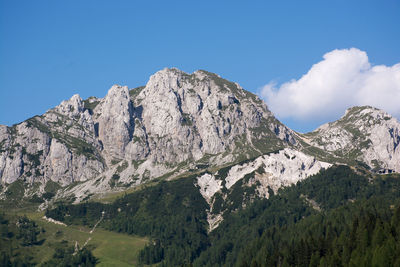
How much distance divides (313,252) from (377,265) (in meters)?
44.4

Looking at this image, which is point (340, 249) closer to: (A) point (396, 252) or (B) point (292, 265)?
(B) point (292, 265)

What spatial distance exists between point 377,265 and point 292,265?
1968 inches

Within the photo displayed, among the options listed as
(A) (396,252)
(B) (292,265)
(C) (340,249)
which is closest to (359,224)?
(C) (340,249)

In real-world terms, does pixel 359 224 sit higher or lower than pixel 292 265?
higher

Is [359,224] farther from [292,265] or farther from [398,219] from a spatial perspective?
[292,265]

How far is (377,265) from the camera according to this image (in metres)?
154

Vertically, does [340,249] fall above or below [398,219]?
below

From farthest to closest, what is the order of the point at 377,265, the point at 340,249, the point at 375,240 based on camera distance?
the point at 340,249 → the point at 375,240 → the point at 377,265

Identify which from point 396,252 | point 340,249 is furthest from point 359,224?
point 396,252

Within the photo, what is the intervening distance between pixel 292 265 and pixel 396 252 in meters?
52.3

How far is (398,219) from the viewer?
19450cm

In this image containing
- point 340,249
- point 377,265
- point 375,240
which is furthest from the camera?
point 340,249

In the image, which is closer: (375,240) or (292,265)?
(375,240)

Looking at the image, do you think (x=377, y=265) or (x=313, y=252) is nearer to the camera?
(x=377, y=265)
